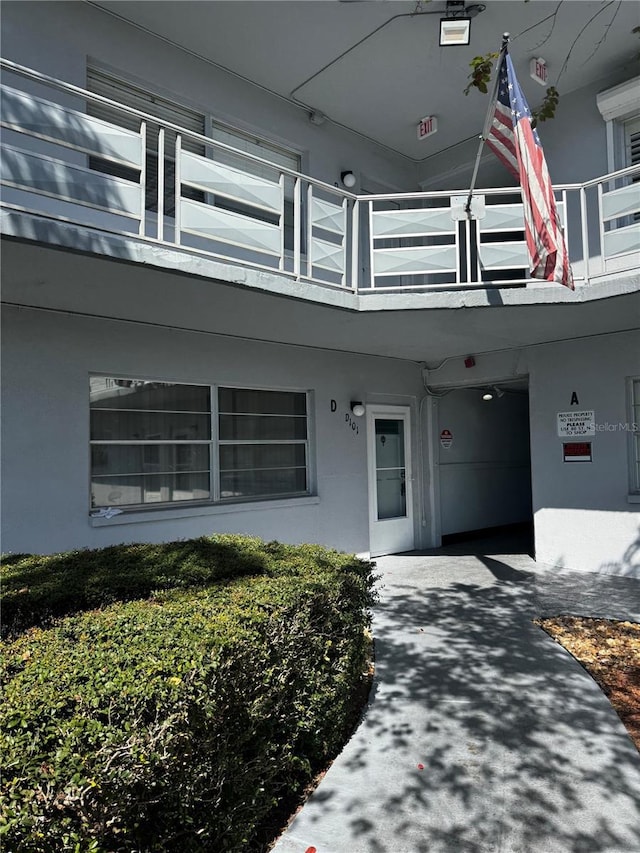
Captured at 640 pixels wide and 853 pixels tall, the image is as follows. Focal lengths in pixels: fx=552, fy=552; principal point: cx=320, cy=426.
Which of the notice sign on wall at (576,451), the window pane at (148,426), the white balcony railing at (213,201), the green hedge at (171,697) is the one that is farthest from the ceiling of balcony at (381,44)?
the green hedge at (171,697)

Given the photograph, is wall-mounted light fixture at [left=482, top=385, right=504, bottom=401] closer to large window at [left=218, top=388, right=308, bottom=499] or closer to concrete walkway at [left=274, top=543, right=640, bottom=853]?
large window at [left=218, top=388, right=308, bottom=499]

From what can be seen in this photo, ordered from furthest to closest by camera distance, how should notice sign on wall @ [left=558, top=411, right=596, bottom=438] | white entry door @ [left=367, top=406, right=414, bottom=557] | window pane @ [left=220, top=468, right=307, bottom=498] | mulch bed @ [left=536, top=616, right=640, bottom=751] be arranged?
white entry door @ [left=367, top=406, right=414, bottom=557] → notice sign on wall @ [left=558, top=411, right=596, bottom=438] → window pane @ [left=220, top=468, right=307, bottom=498] → mulch bed @ [left=536, top=616, right=640, bottom=751]

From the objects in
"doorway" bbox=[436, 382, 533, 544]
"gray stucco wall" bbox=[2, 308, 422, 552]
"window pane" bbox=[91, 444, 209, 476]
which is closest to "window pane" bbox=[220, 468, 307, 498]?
"gray stucco wall" bbox=[2, 308, 422, 552]

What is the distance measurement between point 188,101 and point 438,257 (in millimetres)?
3622

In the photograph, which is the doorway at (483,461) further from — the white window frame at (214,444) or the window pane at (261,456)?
the window pane at (261,456)

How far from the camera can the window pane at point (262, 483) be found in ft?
23.5

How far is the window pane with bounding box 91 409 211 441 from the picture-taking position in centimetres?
611

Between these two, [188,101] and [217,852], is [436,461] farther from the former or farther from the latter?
[217,852]

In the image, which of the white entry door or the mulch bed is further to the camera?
the white entry door

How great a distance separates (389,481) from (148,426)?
168 inches

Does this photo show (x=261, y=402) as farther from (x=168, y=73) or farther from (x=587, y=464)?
(x=587, y=464)

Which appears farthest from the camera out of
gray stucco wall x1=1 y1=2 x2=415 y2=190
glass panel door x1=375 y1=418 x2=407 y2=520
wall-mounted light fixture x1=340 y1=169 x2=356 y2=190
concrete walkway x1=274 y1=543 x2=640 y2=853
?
glass panel door x1=375 y1=418 x2=407 y2=520

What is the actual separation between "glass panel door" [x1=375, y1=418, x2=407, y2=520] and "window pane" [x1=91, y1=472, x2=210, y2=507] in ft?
10.4

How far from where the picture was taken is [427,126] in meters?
8.30
